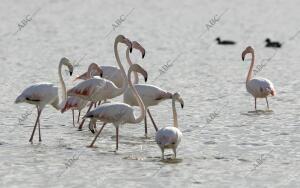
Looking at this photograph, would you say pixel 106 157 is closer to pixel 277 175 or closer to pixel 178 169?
pixel 178 169

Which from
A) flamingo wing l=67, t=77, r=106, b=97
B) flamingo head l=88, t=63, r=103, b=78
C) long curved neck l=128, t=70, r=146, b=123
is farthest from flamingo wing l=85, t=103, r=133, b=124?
flamingo head l=88, t=63, r=103, b=78

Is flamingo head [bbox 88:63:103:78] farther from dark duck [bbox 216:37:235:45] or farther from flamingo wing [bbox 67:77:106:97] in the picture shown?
dark duck [bbox 216:37:235:45]

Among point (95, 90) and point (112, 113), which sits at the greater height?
point (95, 90)

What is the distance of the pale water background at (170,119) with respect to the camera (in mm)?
10594

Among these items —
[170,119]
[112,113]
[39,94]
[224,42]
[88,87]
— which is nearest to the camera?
[112,113]

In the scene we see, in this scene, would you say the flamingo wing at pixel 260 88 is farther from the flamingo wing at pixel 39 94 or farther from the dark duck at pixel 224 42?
the dark duck at pixel 224 42

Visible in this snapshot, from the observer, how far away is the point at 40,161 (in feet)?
37.1

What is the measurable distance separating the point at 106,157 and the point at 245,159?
210 centimetres

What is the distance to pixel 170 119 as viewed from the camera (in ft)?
50.1

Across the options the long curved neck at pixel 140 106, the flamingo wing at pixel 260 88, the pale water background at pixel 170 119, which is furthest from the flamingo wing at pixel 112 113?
the flamingo wing at pixel 260 88

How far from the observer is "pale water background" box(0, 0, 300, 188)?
417 inches

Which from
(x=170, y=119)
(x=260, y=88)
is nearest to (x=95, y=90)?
(x=170, y=119)

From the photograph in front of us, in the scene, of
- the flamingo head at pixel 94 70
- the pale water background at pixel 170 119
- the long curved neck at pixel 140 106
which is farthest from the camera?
the flamingo head at pixel 94 70

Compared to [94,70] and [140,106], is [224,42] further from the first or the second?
[140,106]
